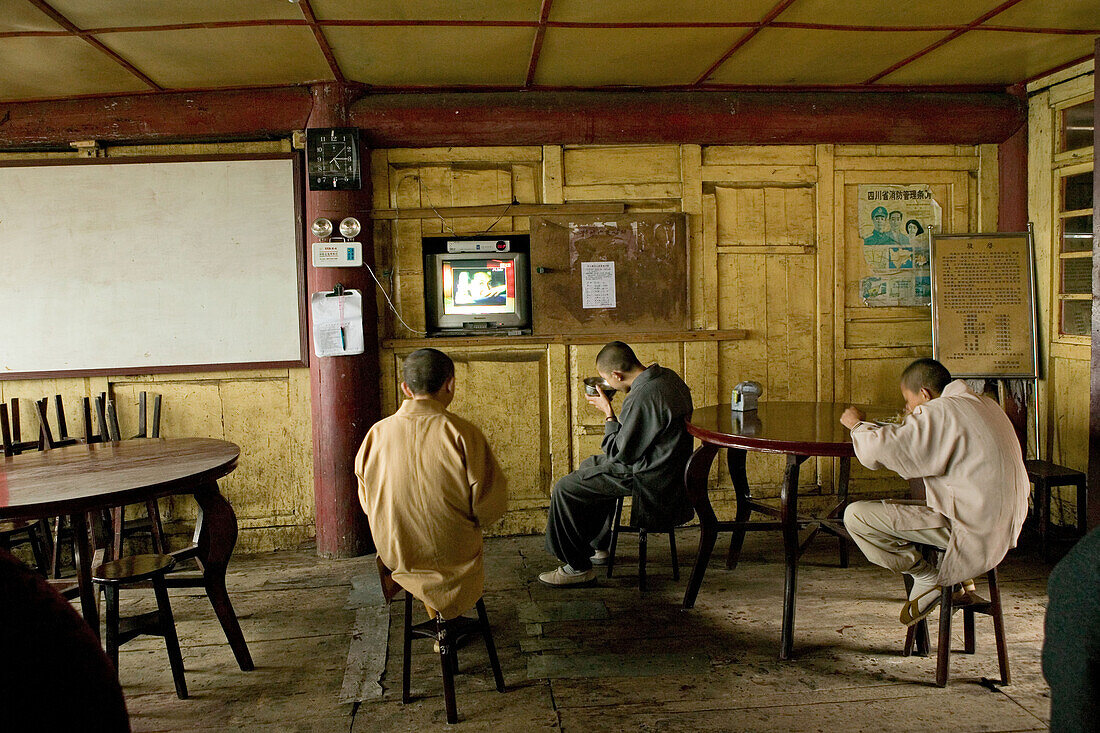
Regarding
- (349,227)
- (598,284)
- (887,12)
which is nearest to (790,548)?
(598,284)

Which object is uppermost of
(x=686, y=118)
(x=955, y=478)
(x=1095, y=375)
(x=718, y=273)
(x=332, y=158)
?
(x=686, y=118)

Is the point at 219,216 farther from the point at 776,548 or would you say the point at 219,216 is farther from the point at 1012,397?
the point at 1012,397

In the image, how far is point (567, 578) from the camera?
410cm

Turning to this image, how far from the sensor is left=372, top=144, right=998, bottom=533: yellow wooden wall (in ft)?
16.5

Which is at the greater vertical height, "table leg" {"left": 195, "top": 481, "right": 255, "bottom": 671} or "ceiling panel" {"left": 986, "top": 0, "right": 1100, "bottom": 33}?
"ceiling panel" {"left": 986, "top": 0, "right": 1100, "bottom": 33}

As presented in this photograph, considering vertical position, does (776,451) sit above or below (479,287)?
below

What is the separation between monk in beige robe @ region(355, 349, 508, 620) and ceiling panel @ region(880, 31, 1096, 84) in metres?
3.63

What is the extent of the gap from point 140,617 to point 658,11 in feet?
12.0

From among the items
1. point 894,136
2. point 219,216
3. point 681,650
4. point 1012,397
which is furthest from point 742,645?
point 219,216

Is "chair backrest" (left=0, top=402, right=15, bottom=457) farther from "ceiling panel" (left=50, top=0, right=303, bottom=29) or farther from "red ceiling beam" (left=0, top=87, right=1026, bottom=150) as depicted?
"ceiling panel" (left=50, top=0, right=303, bottom=29)

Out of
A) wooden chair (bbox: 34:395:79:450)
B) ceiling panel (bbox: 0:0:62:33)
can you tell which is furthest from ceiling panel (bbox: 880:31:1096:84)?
wooden chair (bbox: 34:395:79:450)

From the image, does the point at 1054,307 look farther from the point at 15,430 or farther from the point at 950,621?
the point at 15,430

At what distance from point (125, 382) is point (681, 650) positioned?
395cm

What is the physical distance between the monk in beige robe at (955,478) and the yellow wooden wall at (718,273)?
229cm
